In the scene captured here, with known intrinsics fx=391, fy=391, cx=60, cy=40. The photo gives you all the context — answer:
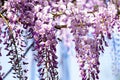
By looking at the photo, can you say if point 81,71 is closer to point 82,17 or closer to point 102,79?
point 82,17

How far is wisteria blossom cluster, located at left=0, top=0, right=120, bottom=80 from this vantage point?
5.43 feet

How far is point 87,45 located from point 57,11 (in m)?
0.21

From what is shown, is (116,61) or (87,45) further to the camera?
Result: (116,61)

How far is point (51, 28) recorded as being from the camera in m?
1.69

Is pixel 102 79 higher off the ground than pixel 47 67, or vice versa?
pixel 47 67

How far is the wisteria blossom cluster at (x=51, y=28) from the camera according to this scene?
1.66 meters

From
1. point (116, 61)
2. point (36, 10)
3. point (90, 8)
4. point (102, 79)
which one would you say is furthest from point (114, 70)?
point (36, 10)

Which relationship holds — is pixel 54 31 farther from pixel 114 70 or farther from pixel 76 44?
pixel 114 70

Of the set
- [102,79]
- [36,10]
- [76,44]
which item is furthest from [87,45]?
[102,79]

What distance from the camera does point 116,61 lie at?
382 centimetres

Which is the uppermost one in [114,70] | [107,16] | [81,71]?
[107,16]

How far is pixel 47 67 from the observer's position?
→ 1.63 metres

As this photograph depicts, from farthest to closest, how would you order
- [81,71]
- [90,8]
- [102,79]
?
[102,79], [90,8], [81,71]

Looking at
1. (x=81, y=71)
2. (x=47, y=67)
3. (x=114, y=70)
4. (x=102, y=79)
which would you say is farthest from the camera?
(x=114, y=70)
